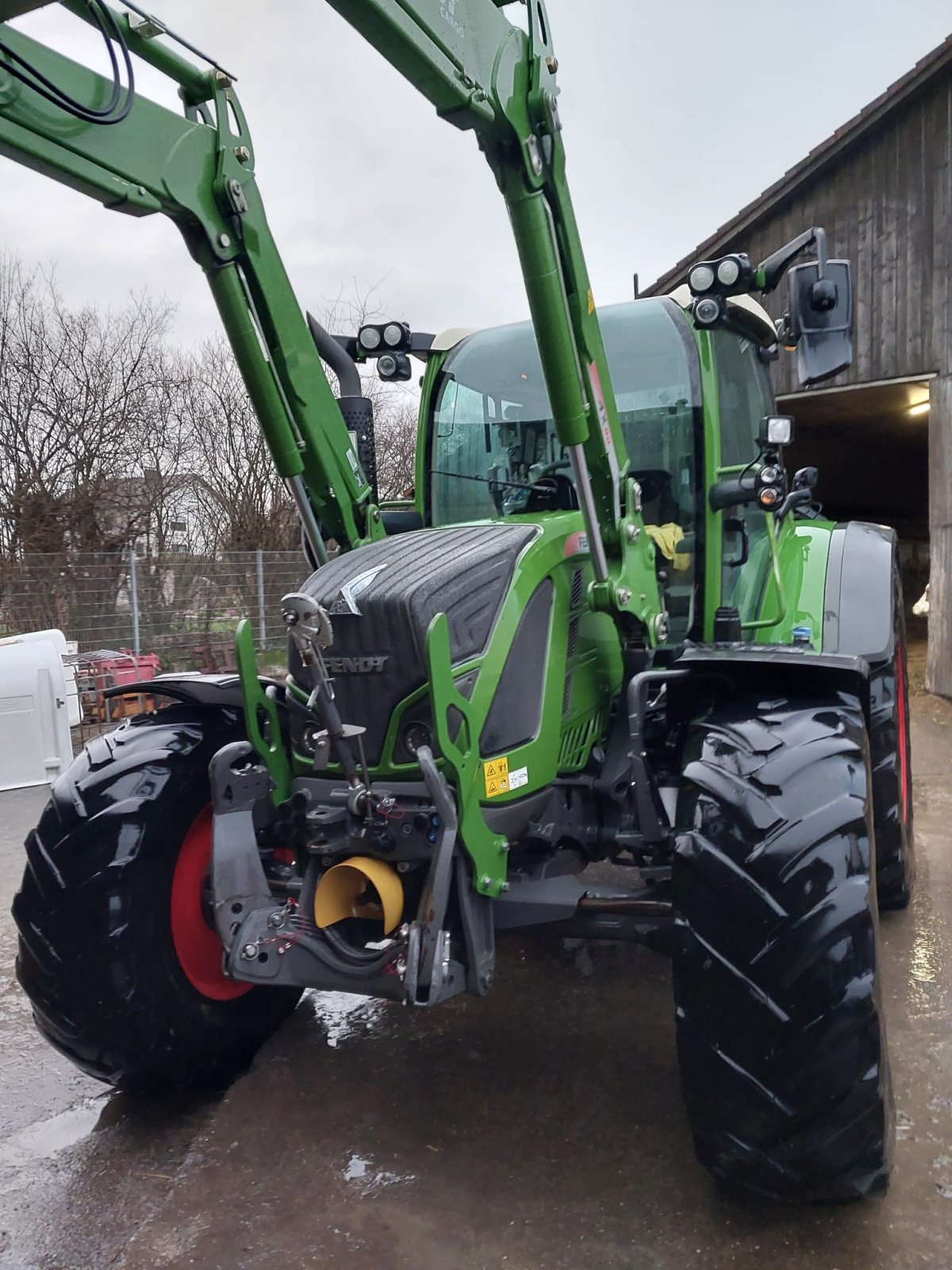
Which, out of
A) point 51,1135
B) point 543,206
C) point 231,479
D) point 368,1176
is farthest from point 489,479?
point 231,479

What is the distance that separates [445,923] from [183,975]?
0.94 meters

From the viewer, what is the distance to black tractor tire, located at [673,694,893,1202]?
2.00 metres


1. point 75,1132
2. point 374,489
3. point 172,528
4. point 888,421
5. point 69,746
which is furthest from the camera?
point 172,528

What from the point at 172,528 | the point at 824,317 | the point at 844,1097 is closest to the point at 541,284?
the point at 824,317

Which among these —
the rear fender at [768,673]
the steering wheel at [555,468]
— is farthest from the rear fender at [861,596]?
the steering wheel at [555,468]

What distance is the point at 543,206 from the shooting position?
2.48 meters

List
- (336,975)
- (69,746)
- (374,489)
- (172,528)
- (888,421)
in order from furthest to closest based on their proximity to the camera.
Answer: (172,528) < (888,421) < (69,746) < (374,489) < (336,975)

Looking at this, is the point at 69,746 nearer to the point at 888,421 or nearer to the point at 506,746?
the point at 506,746

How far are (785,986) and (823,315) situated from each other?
6.27ft

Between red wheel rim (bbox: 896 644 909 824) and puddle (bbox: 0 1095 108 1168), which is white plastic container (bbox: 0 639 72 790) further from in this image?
red wheel rim (bbox: 896 644 909 824)

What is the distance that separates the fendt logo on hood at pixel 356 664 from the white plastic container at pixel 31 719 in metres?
5.03

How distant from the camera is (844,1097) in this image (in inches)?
78.5

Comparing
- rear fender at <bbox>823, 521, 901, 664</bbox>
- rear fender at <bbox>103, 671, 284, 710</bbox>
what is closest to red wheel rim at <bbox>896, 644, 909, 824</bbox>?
rear fender at <bbox>823, 521, 901, 664</bbox>

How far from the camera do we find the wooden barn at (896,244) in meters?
8.02
